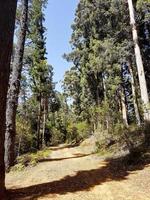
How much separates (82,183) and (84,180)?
15.9 inches

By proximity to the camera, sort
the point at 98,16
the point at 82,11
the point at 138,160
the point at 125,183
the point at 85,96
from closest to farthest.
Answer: the point at 125,183 < the point at 138,160 < the point at 98,16 < the point at 82,11 < the point at 85,96

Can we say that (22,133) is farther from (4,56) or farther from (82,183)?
(4,56)

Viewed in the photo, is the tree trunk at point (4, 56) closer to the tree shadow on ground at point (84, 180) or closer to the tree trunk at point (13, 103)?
the tree shadow on ground at point (84, 180)

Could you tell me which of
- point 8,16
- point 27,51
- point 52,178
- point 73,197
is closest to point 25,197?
point 73,197

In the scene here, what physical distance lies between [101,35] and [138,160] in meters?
22.7

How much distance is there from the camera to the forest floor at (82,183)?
7660 millimetres

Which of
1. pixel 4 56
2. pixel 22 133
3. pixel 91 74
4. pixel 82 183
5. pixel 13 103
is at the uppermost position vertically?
pixel 91 74

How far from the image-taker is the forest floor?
7660 mm

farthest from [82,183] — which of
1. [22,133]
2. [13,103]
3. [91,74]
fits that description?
[91,74]

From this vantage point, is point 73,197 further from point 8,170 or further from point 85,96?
point 85,96

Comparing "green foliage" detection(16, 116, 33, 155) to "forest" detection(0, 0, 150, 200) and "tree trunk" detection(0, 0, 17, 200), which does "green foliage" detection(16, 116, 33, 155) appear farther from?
"tree trunk" detection(0, 0, 17, 200)

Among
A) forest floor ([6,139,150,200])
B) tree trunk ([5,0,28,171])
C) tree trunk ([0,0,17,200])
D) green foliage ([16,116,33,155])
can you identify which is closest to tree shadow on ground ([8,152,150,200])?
forest floor ([6,139,150,200])

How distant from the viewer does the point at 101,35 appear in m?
32.7

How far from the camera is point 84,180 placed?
372 inches
